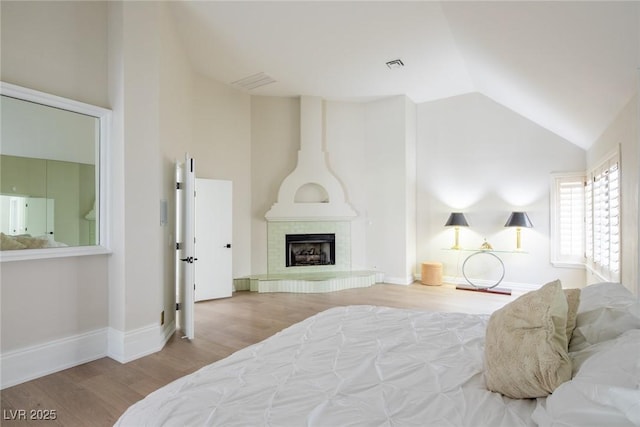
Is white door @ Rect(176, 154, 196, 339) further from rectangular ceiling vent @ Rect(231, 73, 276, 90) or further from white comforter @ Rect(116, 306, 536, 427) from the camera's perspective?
rectangular ceiling vent @ Rect(231, 73, 276, 90)

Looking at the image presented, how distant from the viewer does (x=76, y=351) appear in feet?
9.03

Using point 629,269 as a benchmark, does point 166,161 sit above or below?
above

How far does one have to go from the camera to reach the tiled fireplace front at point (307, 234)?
234 inches

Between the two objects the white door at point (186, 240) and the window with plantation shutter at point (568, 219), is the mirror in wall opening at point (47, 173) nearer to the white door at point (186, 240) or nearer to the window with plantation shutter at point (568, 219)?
the white door at point (186, 240)

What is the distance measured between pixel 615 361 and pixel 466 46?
3923mm

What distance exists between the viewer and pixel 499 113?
5500 mm

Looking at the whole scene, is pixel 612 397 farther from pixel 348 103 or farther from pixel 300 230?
pixel 348 103

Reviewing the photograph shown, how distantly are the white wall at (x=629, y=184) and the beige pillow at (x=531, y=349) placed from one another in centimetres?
194

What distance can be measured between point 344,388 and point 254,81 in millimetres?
5196

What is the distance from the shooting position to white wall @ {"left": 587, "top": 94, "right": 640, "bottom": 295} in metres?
2.49

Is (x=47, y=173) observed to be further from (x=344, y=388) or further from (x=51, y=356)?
(x=344, y=388)

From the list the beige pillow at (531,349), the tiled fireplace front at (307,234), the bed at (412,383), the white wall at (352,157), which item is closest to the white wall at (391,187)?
the white wall at (352,157)

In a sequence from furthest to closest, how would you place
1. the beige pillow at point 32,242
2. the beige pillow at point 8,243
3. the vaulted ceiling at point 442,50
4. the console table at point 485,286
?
the console table at point 485,286, the beige pillow at point 32,242, the beige pillow at point 8,243, the vaulted ceiling at point 442,50

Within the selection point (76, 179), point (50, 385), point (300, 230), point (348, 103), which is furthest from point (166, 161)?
point (348, 103)
